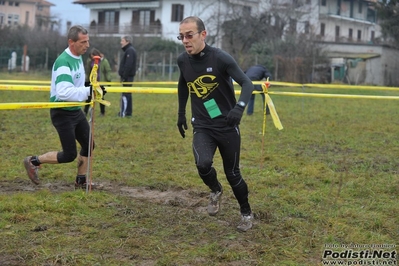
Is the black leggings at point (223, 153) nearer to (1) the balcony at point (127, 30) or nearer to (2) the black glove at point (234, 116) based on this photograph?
(2) the black glove at point (234, 116)

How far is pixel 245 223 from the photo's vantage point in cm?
589

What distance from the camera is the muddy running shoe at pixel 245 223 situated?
5805 millimetres

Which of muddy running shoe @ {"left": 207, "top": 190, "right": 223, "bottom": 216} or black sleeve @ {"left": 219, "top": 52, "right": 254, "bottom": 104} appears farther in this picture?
muddy running shoe @ {"left": 207, "top": 190, "right": 223, "bottom": 216}

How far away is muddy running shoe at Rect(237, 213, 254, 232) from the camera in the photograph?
581 cm

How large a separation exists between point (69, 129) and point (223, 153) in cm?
202

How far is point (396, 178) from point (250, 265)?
441 cm

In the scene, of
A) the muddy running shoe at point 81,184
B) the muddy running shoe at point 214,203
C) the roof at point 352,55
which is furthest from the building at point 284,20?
the muddy running shoe at point 214,203

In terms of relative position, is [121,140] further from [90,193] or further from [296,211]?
[296,211]

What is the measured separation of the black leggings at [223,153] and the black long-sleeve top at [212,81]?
0.29ft

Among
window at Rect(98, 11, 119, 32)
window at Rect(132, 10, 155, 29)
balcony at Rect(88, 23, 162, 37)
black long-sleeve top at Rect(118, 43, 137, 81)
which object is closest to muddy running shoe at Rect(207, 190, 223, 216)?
black long-sleeve top at Rect(118, 43, 137, 81)

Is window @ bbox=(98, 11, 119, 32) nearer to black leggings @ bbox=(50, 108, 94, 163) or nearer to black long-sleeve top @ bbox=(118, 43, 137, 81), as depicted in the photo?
black long-sleeve top @ bbox=(118, 43, 137, 81)

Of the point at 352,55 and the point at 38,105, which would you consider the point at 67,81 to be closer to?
the point at 38,105

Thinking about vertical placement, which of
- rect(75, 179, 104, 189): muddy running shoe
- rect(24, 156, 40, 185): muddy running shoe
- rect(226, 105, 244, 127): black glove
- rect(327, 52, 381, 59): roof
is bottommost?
rect(75, 179, 104, 189): muddy running shoe

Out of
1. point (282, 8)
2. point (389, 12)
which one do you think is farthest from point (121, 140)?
point (282, 8)
